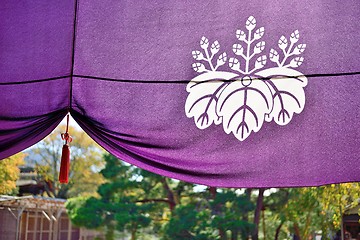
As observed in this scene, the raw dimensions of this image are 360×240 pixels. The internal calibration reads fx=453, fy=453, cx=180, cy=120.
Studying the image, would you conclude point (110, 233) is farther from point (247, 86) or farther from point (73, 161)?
point (247, 86)

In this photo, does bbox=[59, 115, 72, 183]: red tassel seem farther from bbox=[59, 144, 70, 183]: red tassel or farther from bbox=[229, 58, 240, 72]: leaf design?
bbox=[229, 58, 240, 72]: leaf design

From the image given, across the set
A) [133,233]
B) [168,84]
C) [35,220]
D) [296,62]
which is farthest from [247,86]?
[35,220]

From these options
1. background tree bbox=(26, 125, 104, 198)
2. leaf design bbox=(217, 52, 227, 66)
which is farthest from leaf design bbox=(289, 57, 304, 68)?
background tree bbox=(26, 125, 104, 198)

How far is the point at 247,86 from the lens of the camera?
1.55 meters

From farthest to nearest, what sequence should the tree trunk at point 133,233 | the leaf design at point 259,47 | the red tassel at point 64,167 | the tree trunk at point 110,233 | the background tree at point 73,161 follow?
1. the background tree at point 73,161
2. the tree trunk at point 110,233
3. the tree trunk at point 133,233
4. the red tassel at point 64,167
5. the leaf design at point 259,47

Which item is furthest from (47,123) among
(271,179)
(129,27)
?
(271,179)

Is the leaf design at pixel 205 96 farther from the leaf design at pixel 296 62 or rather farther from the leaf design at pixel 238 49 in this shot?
the leaf design at pixel 296 62

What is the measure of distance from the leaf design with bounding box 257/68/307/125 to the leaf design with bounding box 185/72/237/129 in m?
0.15

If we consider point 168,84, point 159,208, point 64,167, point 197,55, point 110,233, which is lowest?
point 110,233

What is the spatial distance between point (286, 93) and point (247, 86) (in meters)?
0.13

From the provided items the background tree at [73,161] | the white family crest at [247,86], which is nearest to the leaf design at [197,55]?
the white family crest at [247,86]

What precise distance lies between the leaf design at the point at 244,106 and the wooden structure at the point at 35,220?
742 cm

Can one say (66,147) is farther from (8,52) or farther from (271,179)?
(271,179)

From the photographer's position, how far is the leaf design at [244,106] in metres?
1.52
